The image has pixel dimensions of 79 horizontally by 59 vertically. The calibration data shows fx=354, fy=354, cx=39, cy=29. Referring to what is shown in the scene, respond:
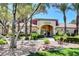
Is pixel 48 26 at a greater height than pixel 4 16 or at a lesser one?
lesser

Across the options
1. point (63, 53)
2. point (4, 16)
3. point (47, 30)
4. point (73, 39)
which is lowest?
point (63, 53)

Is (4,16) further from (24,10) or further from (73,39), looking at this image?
(73,39)

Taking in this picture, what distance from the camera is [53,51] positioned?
5.22 metres

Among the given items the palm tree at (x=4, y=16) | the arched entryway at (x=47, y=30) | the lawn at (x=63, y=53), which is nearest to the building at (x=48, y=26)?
the arched entryway at (x=47, y=30)

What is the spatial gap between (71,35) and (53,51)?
356mm

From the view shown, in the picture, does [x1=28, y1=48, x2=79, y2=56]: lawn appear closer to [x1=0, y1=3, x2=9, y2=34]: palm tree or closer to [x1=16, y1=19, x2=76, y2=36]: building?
[x1=16, y1=19, x2=76, y2=36]: building

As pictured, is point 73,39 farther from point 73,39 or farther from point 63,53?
point 63,53

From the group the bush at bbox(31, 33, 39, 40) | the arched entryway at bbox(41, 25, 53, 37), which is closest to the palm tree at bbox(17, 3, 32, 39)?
the bush at bbox(31, 33, 39, 40)

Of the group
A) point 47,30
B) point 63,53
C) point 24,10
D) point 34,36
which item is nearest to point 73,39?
point 63,53

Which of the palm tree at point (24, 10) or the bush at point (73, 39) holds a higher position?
the palm tree at point (24, 10)

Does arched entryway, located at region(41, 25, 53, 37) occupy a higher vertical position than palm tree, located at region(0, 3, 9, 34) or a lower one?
lower

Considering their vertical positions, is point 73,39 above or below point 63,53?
above

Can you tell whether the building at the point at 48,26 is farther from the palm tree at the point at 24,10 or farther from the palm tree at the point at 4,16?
the palm tree at the point at 4,16

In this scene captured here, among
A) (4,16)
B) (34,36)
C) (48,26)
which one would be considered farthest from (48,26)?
(4,16)
